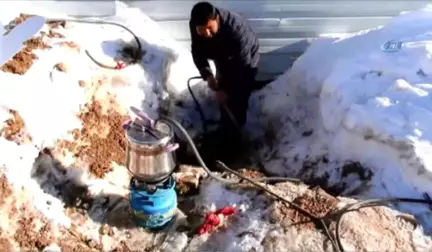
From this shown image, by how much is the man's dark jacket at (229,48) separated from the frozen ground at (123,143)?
51 centimetres

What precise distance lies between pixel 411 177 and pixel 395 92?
0.78 m

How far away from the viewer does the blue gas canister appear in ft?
15.7

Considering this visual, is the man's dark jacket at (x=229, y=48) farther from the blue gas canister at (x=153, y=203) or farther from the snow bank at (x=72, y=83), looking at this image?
the blue gas canister at (x=153, y=203)

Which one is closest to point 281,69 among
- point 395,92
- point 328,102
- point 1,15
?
point 328,102

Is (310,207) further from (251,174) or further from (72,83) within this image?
(72,83)

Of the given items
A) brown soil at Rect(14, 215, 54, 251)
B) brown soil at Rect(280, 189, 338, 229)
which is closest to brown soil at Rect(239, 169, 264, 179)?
brown soil at Rect(280, 189, 338, 229)

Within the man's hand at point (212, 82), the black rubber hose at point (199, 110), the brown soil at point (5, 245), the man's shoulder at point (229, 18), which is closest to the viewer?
the brown soil at point (5, 245)

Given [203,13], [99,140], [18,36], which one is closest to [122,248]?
[99,140]

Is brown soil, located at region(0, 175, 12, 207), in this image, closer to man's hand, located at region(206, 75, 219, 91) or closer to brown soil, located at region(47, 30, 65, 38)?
brown soil, located at region(47, 30, 65, 38)

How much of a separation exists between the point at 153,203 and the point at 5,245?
0.98 m

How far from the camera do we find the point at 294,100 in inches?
250

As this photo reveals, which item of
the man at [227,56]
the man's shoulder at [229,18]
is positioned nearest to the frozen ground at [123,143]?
the man at [227,56]

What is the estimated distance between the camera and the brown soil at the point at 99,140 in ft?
17.2

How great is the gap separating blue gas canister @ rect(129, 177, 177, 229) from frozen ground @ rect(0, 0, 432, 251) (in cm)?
11
